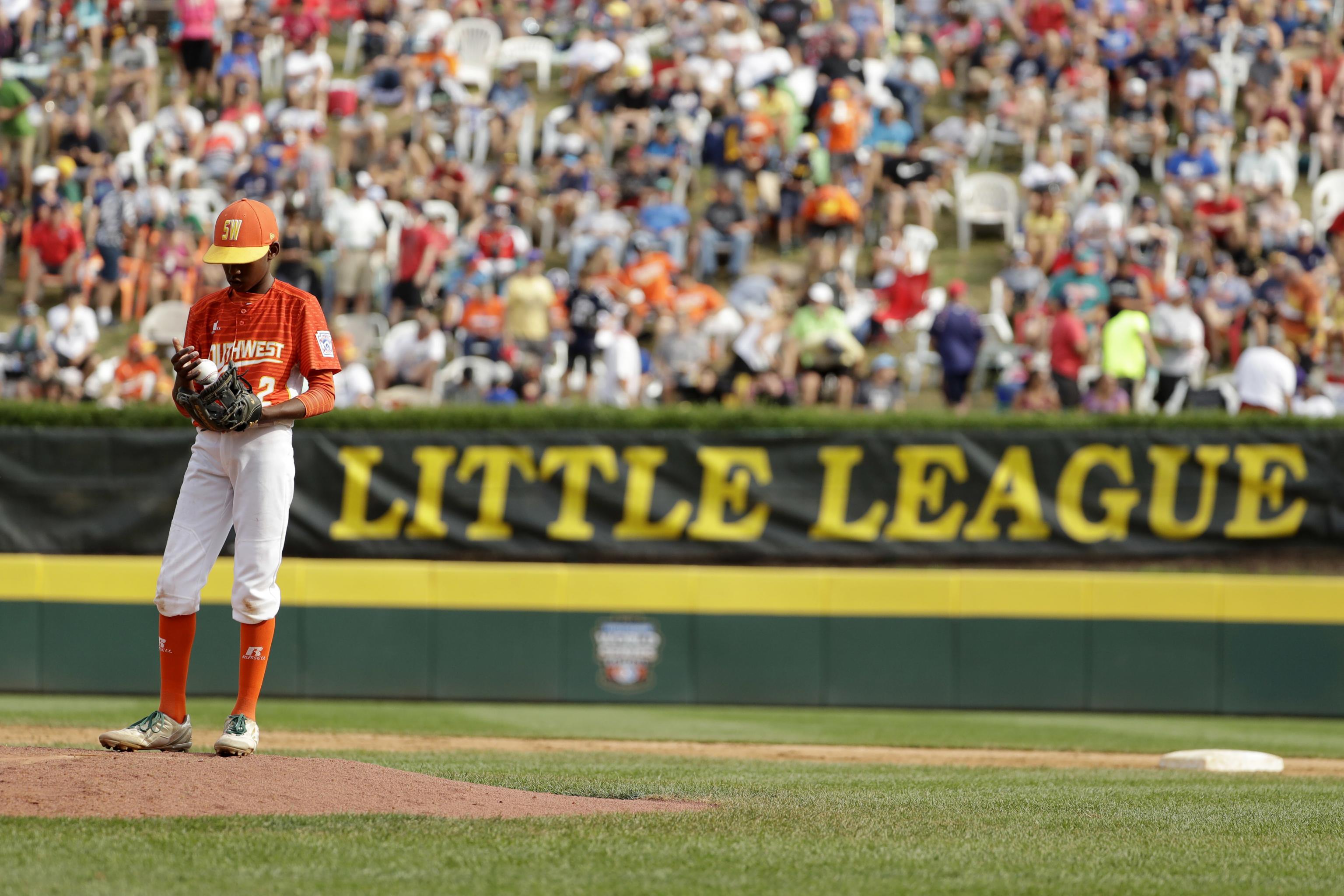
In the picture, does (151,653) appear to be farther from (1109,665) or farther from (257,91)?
(257,91)

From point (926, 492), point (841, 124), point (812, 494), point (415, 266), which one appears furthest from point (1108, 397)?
point (415, 266)

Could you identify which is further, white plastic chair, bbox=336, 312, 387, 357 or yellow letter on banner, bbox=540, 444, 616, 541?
white plastic chair, bbox=336, 312, 387, 357

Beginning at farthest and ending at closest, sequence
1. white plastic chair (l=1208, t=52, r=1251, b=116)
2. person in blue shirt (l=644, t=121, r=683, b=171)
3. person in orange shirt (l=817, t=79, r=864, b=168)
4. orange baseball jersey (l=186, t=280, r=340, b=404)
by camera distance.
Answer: white plastic chair (l=1208, t=52, r=1251, b=116)
person in blue shirt (l=644, t=121, r=683, b=171)
person in orange shirt (l=817, t=79, r=864, b=168)
orange baseball jersey (l=186, t=280, r=340, b=404)

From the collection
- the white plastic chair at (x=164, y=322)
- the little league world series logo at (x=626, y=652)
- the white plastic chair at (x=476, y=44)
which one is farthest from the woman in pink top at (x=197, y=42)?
the little league world series logo at (x=626, y=652)

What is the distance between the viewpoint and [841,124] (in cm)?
1898

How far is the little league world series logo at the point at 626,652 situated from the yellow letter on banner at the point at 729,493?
1.19m

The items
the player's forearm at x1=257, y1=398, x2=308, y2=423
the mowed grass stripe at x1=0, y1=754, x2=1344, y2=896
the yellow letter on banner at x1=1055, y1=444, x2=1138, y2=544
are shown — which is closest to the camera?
the mowed grass stripe at x1=0, y1=754, x2=1344, y2=896

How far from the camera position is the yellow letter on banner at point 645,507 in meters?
14.1

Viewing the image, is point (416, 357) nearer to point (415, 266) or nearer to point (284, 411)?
point (415, 266)

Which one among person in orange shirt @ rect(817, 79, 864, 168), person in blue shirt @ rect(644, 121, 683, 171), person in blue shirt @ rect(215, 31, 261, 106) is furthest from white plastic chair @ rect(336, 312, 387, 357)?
person in orange shirt @ rect(817, 79, 864, 168)

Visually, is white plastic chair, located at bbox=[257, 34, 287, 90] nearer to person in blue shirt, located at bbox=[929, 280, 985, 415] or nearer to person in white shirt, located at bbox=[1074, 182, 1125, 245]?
person in blue shirt, located at bbox=[929, 280, 985, 415]

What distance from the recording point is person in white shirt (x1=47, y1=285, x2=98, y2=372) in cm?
1608

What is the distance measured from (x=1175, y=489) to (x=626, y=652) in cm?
524

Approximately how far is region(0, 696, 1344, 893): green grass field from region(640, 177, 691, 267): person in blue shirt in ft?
33.2
